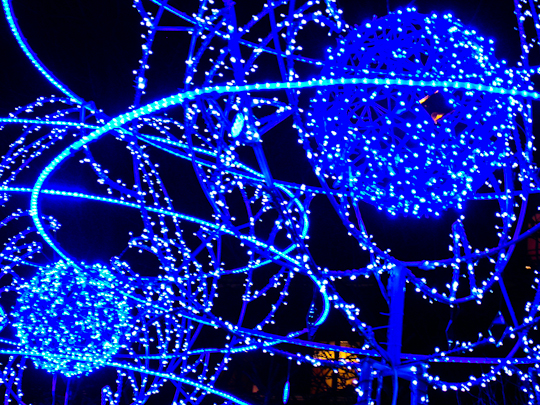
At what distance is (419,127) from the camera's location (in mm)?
2246

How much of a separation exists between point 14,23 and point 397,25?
2457mm

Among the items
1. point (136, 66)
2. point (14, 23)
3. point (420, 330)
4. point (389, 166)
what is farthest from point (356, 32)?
point (420, 330)

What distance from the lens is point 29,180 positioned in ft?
23.2

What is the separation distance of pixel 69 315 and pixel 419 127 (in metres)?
2.85

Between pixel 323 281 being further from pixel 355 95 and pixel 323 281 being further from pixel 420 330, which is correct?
pixel 420 330

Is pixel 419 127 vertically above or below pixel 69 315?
above

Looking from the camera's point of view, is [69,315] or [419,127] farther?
[69,315]

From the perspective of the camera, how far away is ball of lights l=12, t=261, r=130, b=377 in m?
3.74

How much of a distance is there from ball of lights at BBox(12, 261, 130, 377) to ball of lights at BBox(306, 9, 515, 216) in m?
2.13

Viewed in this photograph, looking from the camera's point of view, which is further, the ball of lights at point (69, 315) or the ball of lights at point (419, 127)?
the ball of lights at point (69, 315)

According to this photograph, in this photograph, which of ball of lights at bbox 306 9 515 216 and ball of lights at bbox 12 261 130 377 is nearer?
ball of lights at bbox 306 9 515 216

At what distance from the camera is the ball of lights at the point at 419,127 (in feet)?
7.48

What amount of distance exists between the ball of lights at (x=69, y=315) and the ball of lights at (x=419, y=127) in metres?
2.13

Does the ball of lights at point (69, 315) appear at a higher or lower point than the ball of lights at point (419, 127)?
lower
